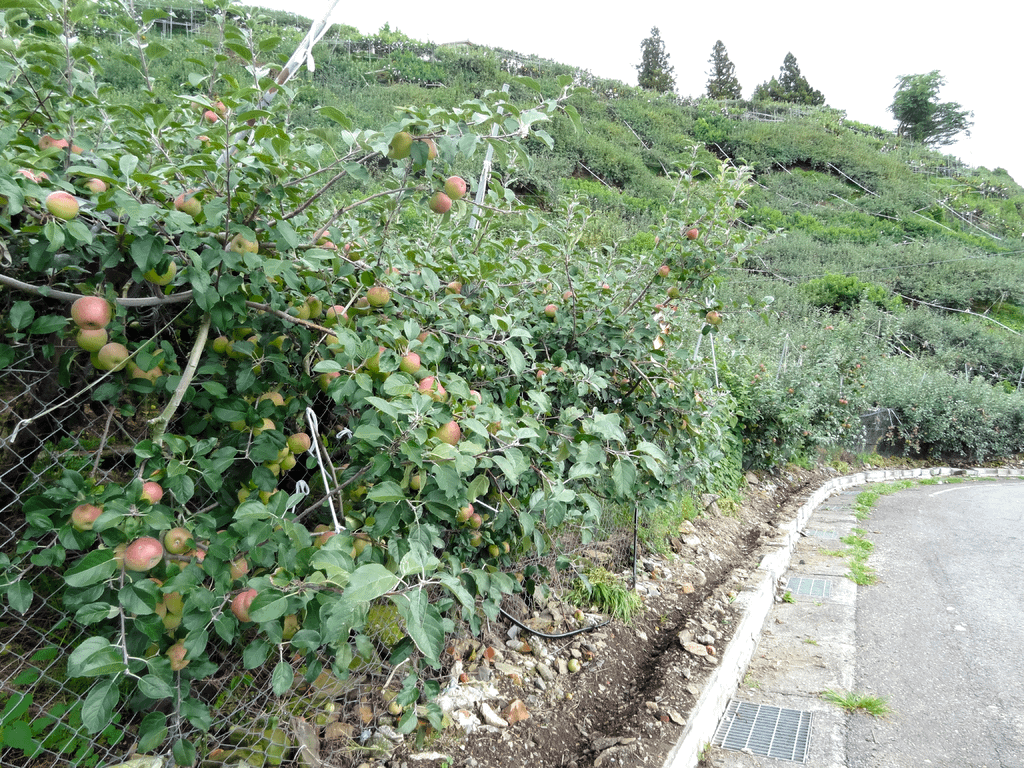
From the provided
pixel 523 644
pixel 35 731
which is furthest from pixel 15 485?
pixel 523 644

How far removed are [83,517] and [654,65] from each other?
2533 inches

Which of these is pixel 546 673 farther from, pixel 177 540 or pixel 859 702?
pixel 177 540

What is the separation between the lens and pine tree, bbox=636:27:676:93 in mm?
53375

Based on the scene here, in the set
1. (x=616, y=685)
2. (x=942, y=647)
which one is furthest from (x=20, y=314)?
(x=942, y=647)

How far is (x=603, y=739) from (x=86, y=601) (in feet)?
6.01

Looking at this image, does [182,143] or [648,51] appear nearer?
[182,143]

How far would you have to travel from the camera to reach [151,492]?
128cm

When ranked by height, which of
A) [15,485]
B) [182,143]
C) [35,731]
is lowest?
[35,731]

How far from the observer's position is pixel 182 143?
1746 mm

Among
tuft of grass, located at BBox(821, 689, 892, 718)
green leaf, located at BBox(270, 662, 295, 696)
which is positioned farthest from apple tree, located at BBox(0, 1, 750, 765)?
tuft of grass, located at BBox(821, 689, 892, 718)

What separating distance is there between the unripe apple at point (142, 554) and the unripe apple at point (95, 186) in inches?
32.1

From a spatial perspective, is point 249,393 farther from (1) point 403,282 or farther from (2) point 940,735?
(2) point 940,735

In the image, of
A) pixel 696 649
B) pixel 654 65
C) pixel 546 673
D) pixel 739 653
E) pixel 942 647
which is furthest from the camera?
pixel 654 65

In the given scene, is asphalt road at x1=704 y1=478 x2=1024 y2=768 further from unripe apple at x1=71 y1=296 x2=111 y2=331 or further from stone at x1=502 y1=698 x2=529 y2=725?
unripe apple at x1=71 y1=296 x2=111 y2=331
